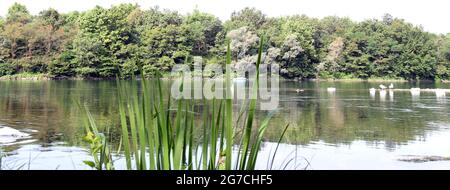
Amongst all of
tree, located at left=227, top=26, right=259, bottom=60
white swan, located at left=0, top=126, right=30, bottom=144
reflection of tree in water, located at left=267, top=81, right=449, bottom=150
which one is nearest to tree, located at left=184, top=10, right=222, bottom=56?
tree, located at left=227, top=26, right=259, bottom=60

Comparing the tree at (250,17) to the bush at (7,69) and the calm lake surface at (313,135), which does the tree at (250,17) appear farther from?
the calm lake surface at (313,135)

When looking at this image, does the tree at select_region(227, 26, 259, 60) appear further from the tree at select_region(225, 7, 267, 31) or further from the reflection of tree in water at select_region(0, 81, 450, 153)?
the reflection of tree in water at select_region(0, 81, 450, 153)

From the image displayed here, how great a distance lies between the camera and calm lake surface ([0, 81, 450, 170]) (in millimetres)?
5914

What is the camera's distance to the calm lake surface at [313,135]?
591cm

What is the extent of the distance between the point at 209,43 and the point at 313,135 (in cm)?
2885

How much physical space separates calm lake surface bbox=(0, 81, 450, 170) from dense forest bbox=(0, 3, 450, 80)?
17.1 metres

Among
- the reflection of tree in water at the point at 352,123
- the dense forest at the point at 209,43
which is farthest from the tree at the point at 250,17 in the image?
the reflection of tree in water at the point at 352,123

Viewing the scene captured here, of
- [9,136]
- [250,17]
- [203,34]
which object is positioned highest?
[250,17]

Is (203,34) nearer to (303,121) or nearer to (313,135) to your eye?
(303,121)

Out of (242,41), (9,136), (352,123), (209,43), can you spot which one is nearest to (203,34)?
(209,43)

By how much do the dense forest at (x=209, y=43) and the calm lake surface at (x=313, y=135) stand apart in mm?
17121

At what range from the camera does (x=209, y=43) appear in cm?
3706

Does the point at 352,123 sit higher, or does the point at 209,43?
Result: the point at 209,43
